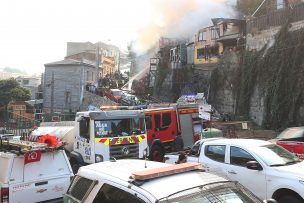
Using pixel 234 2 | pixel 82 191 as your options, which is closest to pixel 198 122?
pixel 82 191

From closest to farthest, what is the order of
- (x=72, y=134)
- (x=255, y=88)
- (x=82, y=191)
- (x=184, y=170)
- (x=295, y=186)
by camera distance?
(x=184, y=170), (x=82, y=191), (x=295, y=186), (x=72, y=134), (x=255, y=88)

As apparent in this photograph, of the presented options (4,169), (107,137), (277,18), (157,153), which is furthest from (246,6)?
(4,169)

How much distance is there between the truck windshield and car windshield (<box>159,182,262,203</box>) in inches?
372

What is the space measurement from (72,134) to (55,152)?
7.62 metres

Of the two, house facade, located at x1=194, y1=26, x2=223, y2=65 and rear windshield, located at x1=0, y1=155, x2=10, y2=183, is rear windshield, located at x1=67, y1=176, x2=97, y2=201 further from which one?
house facade, located at x1=194, y1=26, x2=223, y2=65

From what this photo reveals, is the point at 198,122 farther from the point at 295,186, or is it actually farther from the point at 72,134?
the point at 295,186

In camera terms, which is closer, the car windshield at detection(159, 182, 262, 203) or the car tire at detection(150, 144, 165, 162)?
the car windshield at detection(159, 182, 262, 203)

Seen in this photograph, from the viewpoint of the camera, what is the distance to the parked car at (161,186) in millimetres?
3889

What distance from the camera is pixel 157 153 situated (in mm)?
16766

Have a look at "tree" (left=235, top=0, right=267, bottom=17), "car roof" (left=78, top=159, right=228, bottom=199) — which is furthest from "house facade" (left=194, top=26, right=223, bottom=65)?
"car roof" (left=78, top=159, right=228, bottom=199)

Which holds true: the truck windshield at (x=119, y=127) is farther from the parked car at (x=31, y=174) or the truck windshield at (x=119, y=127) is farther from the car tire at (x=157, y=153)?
the parked car at (x=31, y=174)

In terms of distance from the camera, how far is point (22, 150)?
7.87 meters

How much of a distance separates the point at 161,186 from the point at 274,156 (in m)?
4.98

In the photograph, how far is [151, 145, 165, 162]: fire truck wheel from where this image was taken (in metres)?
16.5
